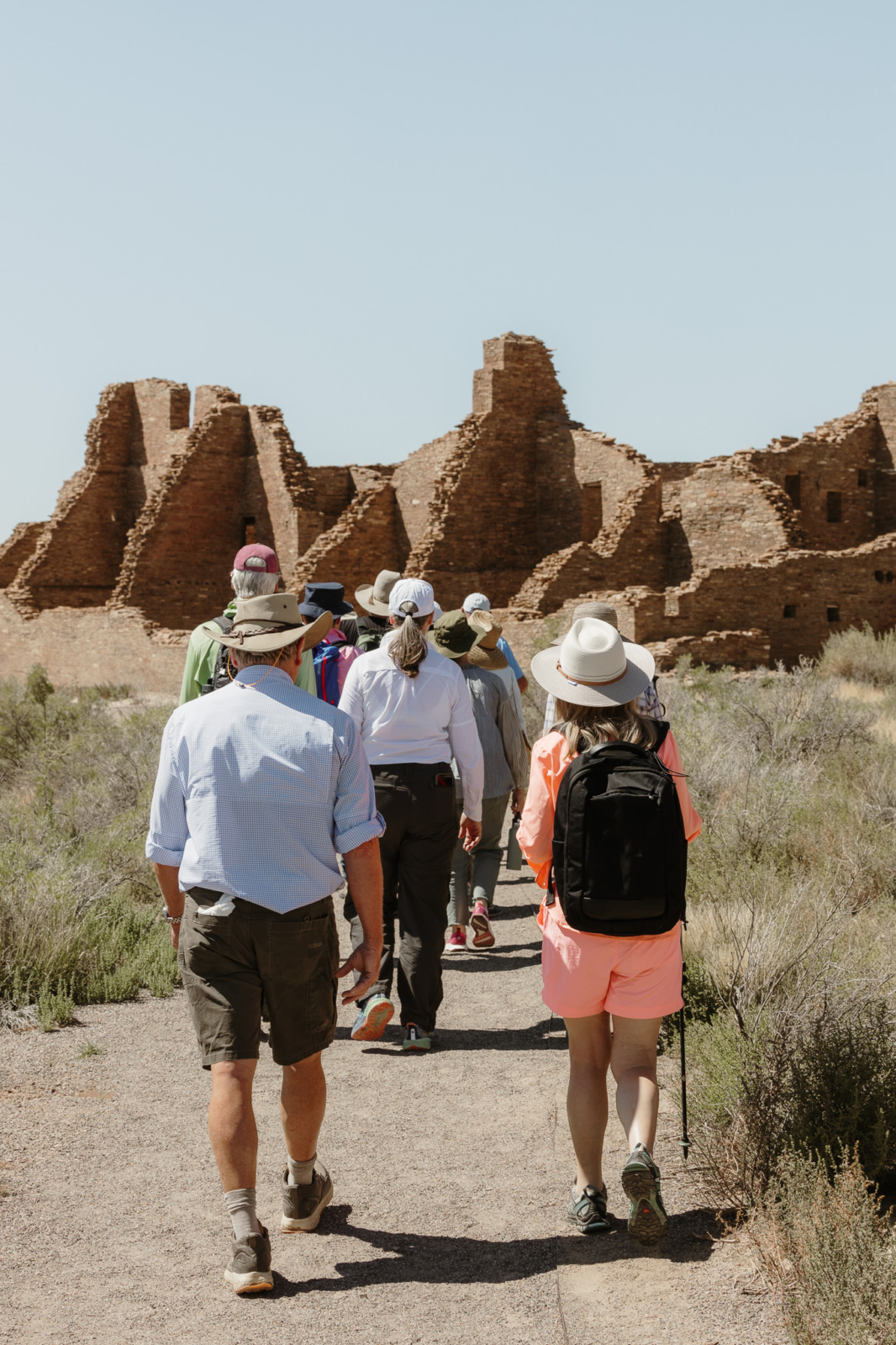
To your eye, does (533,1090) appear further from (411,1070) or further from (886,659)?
(886,659)

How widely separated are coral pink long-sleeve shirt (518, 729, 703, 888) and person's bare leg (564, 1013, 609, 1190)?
1.68ft

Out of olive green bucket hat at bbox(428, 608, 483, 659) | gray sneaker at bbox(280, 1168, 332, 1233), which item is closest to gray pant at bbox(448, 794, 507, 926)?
olive green bucket hat at bbox(428, 608, 483, 659)

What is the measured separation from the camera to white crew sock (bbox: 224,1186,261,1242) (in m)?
3.69

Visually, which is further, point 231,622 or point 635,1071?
point 231,622

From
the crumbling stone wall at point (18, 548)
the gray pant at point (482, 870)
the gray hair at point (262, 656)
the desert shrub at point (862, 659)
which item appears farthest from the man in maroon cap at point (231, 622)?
the crumbling stone wall at point (18, 548)

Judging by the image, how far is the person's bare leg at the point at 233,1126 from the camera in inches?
145

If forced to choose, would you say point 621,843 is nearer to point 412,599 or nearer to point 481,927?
point 412,599

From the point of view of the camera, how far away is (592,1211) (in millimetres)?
4035

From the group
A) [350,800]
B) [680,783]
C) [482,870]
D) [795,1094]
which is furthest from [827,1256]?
[482,870]

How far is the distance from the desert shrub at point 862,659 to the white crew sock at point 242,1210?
56.4 ft

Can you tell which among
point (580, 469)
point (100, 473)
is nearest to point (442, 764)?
point (580, 469)

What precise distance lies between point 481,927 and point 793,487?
25.9 meters

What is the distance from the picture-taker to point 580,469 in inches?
1144

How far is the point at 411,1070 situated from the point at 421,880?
0.86 meters
